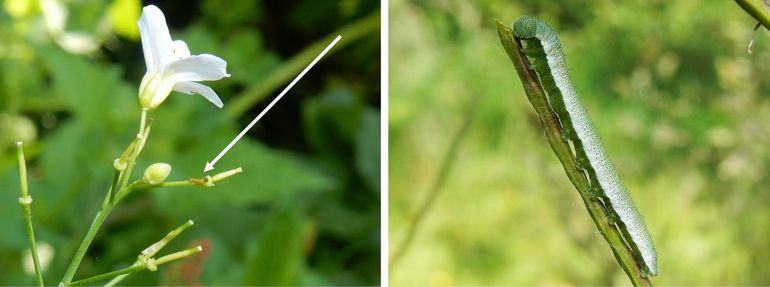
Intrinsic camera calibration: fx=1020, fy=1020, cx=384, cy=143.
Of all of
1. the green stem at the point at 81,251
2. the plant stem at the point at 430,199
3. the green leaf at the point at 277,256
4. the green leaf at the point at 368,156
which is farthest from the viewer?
the green leaf at the point at 368,156

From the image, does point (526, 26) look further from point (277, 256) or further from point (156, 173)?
point (277, 256)

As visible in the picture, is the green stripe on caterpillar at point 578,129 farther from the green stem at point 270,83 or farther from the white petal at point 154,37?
the green stem at point 270,83

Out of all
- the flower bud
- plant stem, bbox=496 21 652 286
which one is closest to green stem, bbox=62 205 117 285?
the flower bud

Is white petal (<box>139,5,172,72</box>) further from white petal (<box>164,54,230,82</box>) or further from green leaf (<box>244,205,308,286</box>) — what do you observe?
green leaf (<box>244,205,308,286</box>)

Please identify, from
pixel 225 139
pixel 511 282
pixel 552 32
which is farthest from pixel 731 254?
pixel 552 32

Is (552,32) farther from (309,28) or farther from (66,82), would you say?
(309,28)

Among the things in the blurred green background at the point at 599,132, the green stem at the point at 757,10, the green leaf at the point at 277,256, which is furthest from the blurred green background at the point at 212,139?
the green stem at the point at 757,10
